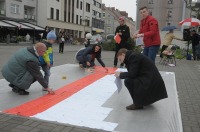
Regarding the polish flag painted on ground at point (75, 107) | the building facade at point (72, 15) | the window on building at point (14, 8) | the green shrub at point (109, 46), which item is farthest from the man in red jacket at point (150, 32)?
the building facade at point (72, 15)

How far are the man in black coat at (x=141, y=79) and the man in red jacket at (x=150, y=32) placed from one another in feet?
10.3

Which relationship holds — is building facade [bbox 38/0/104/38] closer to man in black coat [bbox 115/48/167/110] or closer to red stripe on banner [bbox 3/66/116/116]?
red stripe on banner [bbox 3/66/116/116]

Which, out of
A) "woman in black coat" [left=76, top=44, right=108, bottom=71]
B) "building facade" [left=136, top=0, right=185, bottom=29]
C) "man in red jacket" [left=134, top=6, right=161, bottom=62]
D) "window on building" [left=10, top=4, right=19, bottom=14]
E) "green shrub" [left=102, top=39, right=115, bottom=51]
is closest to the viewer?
"man in red jacket" [left=134, top=6, right=161, bottom=62]

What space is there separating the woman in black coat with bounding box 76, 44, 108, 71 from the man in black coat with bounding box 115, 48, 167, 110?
3976 mm

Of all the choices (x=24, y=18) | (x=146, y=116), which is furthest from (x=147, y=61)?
(x=24, y=18)

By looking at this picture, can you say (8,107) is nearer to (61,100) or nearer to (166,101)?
(61,100)

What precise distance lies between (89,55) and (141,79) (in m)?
4.54

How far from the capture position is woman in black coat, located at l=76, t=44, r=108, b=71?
27.8 feet

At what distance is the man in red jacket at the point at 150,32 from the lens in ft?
24.4

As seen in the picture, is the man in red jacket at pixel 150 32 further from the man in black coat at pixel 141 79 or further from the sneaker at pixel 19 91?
the sneaker at pixel 19 91

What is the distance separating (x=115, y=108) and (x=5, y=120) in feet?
5.86

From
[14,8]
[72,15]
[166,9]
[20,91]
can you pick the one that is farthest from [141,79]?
[166,9]

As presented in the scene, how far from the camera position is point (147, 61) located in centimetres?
440

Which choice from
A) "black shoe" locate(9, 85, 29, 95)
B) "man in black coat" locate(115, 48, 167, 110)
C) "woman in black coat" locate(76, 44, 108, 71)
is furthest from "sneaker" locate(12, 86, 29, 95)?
"woman in black coat" locate(76, 44, 108, 71)
